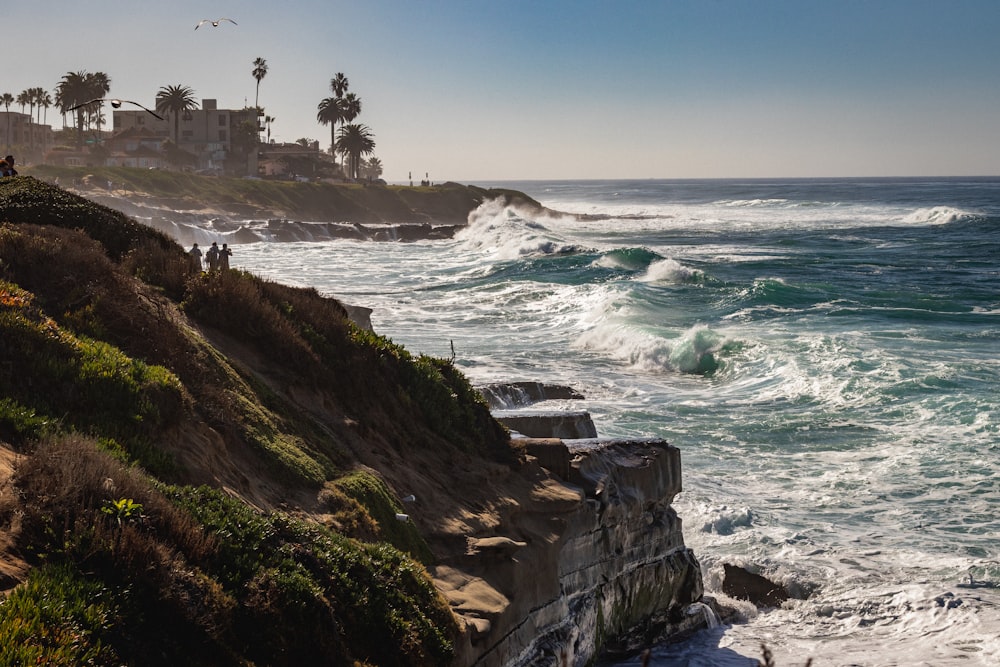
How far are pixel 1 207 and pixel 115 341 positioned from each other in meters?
4.16

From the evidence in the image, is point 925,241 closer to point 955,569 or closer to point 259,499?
point 955,569

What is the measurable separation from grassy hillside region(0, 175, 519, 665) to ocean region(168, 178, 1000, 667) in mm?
3344

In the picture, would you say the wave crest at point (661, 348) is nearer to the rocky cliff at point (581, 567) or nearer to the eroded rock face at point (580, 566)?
the rocky cliff at point (581, 567)

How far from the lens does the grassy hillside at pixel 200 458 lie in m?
6.68

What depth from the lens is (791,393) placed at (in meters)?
25.5

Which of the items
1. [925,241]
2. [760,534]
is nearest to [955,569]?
[760,534]

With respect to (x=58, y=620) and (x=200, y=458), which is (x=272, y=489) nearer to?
(x=200, y=458)

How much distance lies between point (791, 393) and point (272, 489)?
18021mm

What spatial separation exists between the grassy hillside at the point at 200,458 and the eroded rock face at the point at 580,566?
A: 0.66 m

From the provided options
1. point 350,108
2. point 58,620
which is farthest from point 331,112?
point 58,620

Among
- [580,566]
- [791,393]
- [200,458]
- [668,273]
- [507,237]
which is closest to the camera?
[200,458]

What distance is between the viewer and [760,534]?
52.6 ft

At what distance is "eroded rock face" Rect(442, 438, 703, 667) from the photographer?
970 centimetres

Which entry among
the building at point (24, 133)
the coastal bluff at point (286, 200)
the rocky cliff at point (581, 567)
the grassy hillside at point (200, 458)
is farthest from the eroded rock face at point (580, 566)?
the building at point (24, 133)
